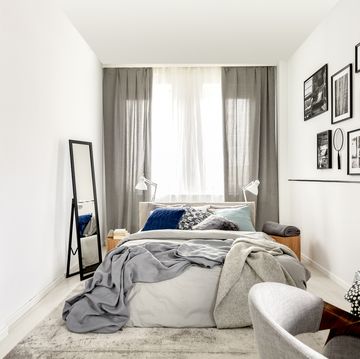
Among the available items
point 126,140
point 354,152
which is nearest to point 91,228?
point 126,140

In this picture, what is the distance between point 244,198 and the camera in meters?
6.39

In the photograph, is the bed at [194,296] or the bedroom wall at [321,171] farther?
the bedroom wall at [321,171]

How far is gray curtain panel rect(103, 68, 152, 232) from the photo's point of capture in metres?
6.45

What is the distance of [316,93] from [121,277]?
3044 mm

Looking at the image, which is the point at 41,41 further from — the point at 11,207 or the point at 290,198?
the point at 290,198

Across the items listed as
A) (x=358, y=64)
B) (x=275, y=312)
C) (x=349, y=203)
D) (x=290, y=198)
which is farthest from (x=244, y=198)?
(x=275, y=312)

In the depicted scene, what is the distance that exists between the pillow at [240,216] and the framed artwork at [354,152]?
4.28 feet

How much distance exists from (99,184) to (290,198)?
268cm

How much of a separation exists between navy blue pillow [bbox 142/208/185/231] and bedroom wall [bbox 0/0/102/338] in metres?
0.90

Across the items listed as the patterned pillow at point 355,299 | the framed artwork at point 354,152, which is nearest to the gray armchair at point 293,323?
the patterned pillow at point 355,299

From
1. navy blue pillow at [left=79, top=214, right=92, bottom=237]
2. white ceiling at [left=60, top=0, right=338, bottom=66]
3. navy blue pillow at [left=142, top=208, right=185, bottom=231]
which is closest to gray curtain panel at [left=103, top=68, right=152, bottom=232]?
white ceiling at [left=60, top=0, right=338, bottom=66]

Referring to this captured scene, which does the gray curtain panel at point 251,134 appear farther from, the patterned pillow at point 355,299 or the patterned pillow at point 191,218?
the patterned pillow at point 355,299

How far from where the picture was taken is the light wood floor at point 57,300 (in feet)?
9.80

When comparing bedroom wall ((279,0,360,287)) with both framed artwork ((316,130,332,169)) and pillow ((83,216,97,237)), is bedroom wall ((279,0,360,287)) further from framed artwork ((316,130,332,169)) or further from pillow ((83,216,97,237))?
pillow ((83,216,97,237))
